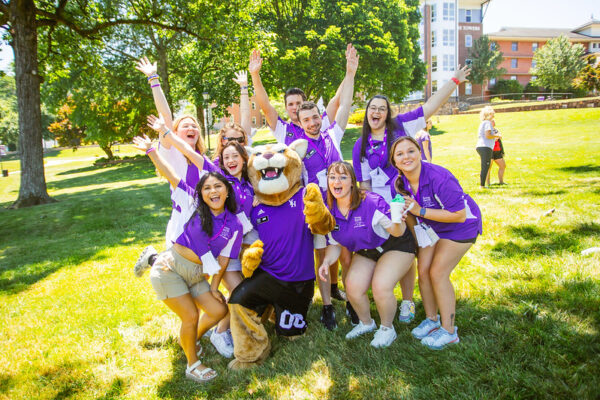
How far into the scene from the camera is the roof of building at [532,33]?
163 ft

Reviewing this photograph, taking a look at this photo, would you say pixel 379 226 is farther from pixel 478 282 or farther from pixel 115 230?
pixel 115 230

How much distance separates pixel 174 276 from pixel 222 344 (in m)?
0.91

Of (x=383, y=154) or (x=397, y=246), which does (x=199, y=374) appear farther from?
(x=383, y=154)

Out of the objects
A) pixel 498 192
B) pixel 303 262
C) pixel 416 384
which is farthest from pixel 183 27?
pixel 416 384

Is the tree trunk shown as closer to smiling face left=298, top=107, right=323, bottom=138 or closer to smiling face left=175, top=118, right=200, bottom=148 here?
smiling face left=175, top=118, right=200, bottom=148

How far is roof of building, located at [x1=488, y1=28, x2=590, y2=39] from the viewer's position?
163ft

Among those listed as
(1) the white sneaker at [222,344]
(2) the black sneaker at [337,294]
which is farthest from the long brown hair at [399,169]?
(1) the white sneaker at [222,344]

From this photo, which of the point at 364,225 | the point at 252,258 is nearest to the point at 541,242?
the point at 364,225

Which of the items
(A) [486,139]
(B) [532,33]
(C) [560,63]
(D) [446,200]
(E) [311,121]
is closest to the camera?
(D) [446,200]

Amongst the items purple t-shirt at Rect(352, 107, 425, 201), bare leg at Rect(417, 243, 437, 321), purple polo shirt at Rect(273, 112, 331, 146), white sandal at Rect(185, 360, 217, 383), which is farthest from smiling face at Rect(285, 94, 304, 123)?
white sandal at Rect(185, 360, 217, 383)

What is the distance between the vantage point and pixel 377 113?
3.66 m

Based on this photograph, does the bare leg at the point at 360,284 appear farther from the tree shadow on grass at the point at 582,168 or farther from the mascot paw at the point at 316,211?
the tree shadow on grass at the point at 582,168

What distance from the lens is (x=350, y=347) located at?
127 inches

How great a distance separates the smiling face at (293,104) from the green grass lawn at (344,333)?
2153 millimetres
